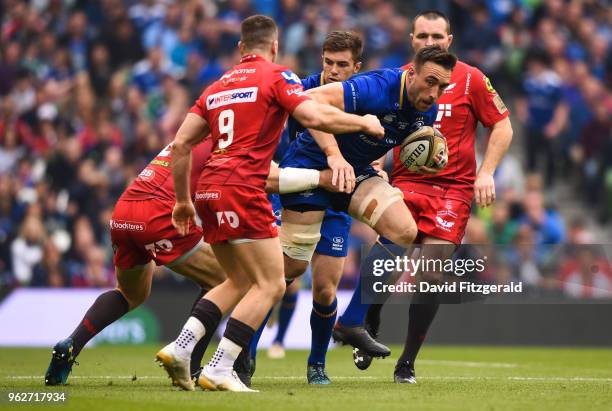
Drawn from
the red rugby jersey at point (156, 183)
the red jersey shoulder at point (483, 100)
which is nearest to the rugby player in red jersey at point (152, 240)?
the red rugby jersey at point (156, 183)

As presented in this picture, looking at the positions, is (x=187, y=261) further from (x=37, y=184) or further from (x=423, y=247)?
(x=37, y=184)

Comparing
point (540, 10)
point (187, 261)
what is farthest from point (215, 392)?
point (540, 10)

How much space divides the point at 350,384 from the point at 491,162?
2095 mm

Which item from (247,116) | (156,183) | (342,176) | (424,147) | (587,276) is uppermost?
(247,116)

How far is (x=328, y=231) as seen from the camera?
9391 millimetres

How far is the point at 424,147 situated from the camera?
8.96 m

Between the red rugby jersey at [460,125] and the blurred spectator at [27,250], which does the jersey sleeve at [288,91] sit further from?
the blurred spectator at [27,250]

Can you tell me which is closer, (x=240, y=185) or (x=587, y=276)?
(x=240, y=185)

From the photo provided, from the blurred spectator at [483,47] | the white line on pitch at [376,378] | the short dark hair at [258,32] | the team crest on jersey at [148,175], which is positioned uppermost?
the short dark hair at [258,32]

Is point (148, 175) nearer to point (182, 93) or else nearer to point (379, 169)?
point (379, 169)

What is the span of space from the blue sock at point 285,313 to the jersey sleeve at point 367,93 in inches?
206

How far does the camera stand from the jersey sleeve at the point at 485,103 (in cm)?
994

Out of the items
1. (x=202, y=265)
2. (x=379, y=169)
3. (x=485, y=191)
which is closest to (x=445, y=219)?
(x=485, y=191)

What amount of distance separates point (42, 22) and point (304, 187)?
1275 centimetres
